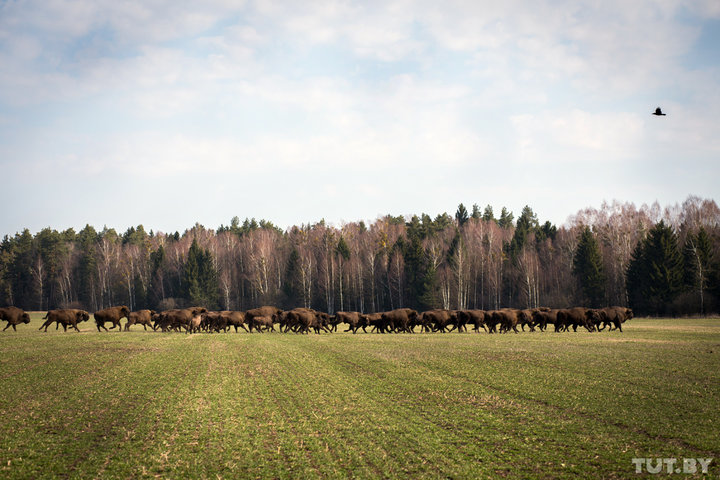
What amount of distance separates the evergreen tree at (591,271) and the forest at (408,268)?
0.51 ft

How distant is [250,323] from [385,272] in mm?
55951

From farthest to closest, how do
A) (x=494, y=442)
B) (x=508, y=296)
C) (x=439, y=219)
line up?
(x=439, y=219)
(x=508, y=296)
(x=494, y=442)

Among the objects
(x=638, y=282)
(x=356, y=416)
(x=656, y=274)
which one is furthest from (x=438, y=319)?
(x=638, y=282)

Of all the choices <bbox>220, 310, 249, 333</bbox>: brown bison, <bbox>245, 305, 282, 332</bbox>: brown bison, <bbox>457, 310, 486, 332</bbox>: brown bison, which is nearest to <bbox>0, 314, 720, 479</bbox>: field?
<bbox>457, 310, 486, 332</bbox>: brown bison

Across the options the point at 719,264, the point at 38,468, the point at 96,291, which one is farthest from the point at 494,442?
the point at 96,291

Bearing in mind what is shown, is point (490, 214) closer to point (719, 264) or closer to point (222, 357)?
point (719, 264)

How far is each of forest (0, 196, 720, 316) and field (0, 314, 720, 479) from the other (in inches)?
2208

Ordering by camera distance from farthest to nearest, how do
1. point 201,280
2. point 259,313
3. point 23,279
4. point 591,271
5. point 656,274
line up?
point 23,279
point 201,280
point 591,271
point 656,274
point 259,313

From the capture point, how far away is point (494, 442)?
9461mm

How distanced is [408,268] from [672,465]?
279 feet

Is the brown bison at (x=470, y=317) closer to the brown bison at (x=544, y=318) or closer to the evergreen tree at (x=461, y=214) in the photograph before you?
the brown bison at (x=544, y=318)

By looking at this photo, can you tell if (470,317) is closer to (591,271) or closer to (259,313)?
(259,313)

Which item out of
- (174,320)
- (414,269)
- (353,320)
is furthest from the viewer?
(414,269)

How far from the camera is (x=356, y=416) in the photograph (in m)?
11.3
